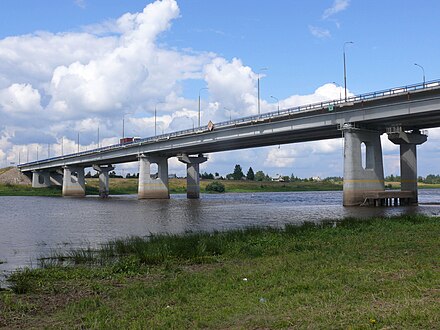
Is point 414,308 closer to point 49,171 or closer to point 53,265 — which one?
point 53,265

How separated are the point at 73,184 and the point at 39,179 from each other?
35.6 metres

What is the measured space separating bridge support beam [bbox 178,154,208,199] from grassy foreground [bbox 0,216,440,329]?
87.7 meters

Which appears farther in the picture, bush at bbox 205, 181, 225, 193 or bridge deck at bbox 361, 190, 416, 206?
bush at bbox 205, 181, 225, 193

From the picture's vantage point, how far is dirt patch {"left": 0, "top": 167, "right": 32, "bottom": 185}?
167925 mm

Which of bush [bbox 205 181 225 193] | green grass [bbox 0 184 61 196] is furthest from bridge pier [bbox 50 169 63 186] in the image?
bush [bbox 205 181 225 193]

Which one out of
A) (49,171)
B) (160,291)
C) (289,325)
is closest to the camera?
(289,325)

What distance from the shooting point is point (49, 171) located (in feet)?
557

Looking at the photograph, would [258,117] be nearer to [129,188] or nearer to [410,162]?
[410,162]

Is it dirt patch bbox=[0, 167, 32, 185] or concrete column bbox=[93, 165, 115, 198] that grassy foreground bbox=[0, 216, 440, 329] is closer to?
concrete column bbox=[93, 165, 115, 198]

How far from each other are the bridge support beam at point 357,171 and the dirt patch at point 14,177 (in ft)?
442

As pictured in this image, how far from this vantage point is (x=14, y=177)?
173 m

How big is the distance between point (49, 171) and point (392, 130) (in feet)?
439

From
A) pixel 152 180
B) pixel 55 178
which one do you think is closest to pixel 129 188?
pixel 55 178

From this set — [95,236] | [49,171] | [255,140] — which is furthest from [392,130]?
[49,171]
